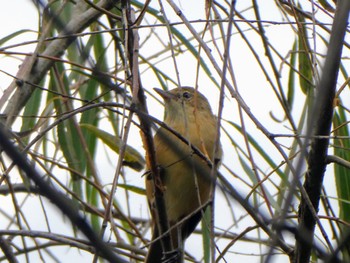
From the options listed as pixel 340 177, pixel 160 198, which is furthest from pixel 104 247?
pixel 340 177

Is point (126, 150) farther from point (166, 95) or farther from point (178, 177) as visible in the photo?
point (166, 95)

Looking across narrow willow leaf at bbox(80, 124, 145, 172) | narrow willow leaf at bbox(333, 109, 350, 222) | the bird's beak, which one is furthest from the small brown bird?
narrow willow leaf at bbox(333, 109, 350, 222)

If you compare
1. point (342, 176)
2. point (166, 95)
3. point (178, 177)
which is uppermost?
point (166, 95)

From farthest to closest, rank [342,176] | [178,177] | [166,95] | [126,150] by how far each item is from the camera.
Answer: [166,95], [178,177], [126,150], [342,176]

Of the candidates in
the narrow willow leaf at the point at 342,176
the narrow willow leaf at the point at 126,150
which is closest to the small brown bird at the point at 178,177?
the narrow willow leaf at the point at 126,150

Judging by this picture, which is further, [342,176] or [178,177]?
[178,177]

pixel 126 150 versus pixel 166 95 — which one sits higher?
pixel 166 95

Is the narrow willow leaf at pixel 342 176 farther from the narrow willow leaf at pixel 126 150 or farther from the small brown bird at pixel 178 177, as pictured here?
the narrow willow leaf at pixel 126 150

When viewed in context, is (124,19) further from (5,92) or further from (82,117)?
(82,117)

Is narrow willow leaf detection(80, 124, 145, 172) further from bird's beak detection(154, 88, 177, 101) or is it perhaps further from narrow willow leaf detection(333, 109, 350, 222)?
narrow willow leaf detection(333, 109, 350, 222)

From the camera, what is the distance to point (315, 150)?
2.46 m

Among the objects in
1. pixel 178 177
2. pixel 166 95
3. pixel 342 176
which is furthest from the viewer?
pixel 166 95

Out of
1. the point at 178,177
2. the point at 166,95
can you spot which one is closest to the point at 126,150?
Answer: the point at 178,177

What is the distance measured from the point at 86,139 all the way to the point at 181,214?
41.3 inches
